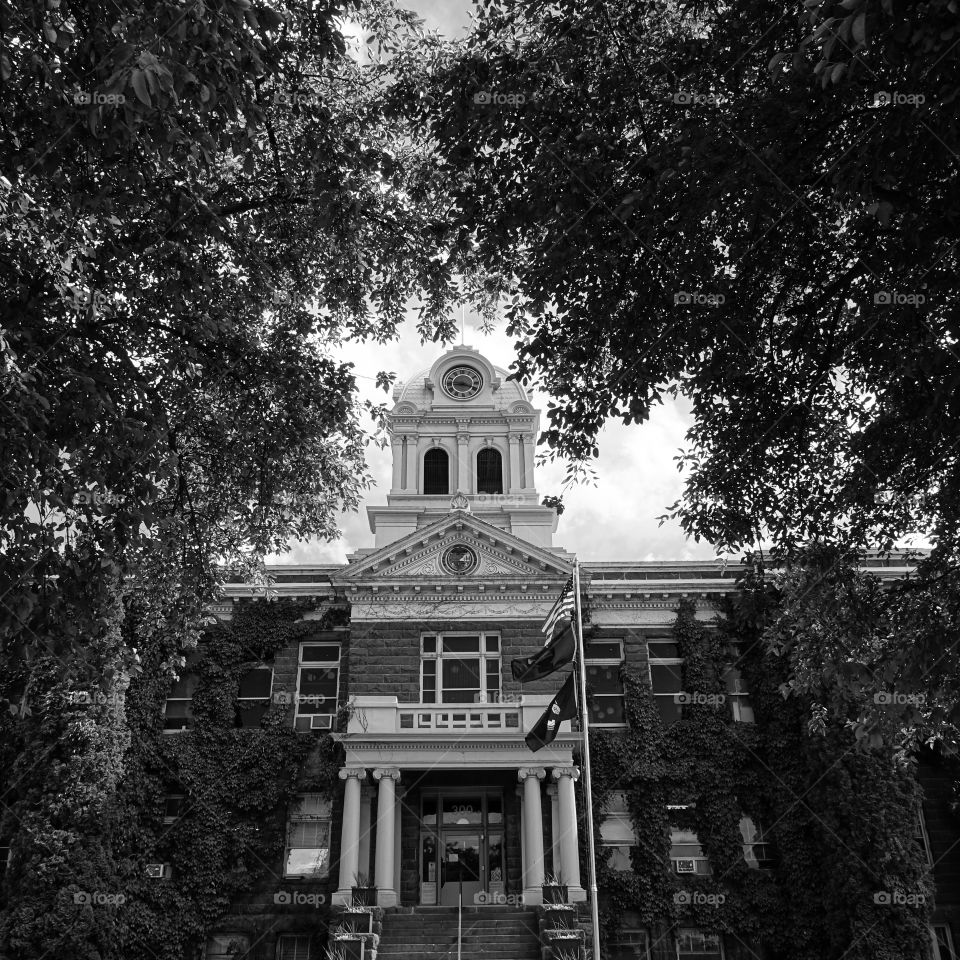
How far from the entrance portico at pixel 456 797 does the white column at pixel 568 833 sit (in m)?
0.02

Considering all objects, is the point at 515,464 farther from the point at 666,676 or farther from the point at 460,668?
the point at 666,676

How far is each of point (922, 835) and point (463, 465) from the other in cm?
1804

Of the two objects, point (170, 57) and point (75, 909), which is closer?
point (170, 57)

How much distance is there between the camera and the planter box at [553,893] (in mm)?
21688

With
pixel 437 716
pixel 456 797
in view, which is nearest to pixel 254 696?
pixel 437 716

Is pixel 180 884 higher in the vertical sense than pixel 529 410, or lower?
lower

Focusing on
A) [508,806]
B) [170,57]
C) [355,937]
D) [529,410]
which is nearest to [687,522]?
[170,57]

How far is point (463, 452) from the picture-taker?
34.4 m

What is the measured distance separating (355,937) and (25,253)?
16255 mm

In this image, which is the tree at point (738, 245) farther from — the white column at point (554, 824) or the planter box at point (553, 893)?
the white column at point (554, 824)

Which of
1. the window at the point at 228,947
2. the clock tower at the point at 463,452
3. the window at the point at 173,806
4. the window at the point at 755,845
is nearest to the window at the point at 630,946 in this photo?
the window at the point at 755,845

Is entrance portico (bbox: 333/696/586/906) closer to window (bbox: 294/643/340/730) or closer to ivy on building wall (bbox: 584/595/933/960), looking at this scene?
ivy on building wall (bbox: 584/595/933/960)

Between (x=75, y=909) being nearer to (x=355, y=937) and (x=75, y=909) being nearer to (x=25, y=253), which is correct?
(x=355, y=937)

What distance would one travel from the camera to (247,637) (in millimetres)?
27484
